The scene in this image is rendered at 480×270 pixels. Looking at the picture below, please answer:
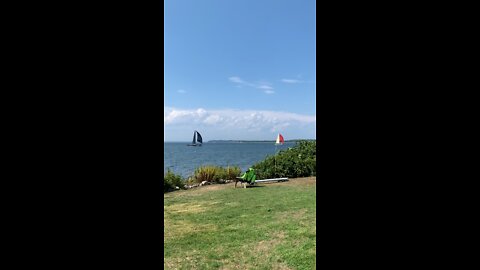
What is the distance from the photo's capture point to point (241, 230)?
203 inches

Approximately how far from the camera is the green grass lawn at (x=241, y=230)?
3.73 m

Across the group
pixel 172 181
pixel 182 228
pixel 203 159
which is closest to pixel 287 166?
pixel 172 181

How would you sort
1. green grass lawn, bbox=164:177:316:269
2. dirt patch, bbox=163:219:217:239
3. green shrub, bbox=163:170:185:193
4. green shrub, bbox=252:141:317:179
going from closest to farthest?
1. green grass lawn, bbox=164:177:316:269
2. dirt patch, bbox=163:219:217:239
3. green shrub, bbox=163:170:185:193
4. green shrub, bbox=252:141:317:179

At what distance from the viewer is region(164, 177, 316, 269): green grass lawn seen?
3732 mm

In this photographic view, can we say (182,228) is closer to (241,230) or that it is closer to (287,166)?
(241,230)

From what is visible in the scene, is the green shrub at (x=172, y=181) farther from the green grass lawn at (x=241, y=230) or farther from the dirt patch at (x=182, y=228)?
the dirt patch at (x=182, y=228)

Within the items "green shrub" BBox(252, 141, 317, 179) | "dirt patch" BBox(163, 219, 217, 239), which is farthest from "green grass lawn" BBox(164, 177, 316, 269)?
"green shrub" BBox(252, 141, 317, 179)

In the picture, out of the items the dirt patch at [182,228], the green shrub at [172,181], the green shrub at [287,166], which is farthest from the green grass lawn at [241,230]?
the green shrub at [287,166]

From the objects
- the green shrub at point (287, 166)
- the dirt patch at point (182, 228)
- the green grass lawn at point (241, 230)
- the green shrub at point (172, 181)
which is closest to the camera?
the green grass lawn at point (241, 230)

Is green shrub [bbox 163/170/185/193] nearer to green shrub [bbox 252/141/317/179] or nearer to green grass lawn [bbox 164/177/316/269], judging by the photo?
green grass lawn [bbox 164/177/316/269]
